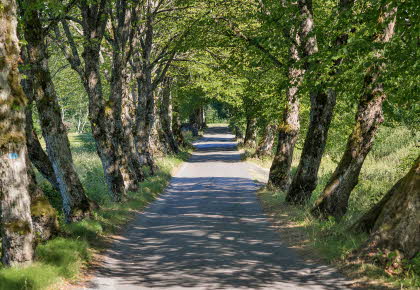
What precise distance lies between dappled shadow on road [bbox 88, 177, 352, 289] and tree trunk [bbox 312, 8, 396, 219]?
5.85 feet

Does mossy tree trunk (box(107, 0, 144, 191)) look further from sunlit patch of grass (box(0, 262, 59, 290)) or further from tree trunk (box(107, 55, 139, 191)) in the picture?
sunlit patch of grass (box(0, 262, 59, 290))

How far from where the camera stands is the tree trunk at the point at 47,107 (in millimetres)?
10906

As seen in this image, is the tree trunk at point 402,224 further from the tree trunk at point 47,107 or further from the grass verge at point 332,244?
the tree trunk at point 47,107

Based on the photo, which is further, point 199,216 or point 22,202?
point 199,216

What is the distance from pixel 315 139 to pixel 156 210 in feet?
18.7

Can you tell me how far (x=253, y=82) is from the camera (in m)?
26.0

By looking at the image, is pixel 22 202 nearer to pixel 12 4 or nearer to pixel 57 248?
pixel 57 248

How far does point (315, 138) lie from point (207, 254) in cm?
610

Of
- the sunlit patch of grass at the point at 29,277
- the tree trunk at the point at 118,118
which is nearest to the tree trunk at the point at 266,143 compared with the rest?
the tree trunk at the point at 118,118

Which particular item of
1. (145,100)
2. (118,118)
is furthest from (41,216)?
(145,100)

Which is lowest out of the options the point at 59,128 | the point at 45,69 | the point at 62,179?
the point at 62,179

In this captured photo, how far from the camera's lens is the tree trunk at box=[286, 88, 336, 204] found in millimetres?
14883

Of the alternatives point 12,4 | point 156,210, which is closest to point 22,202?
point 12,4

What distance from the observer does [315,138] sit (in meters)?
15.0
